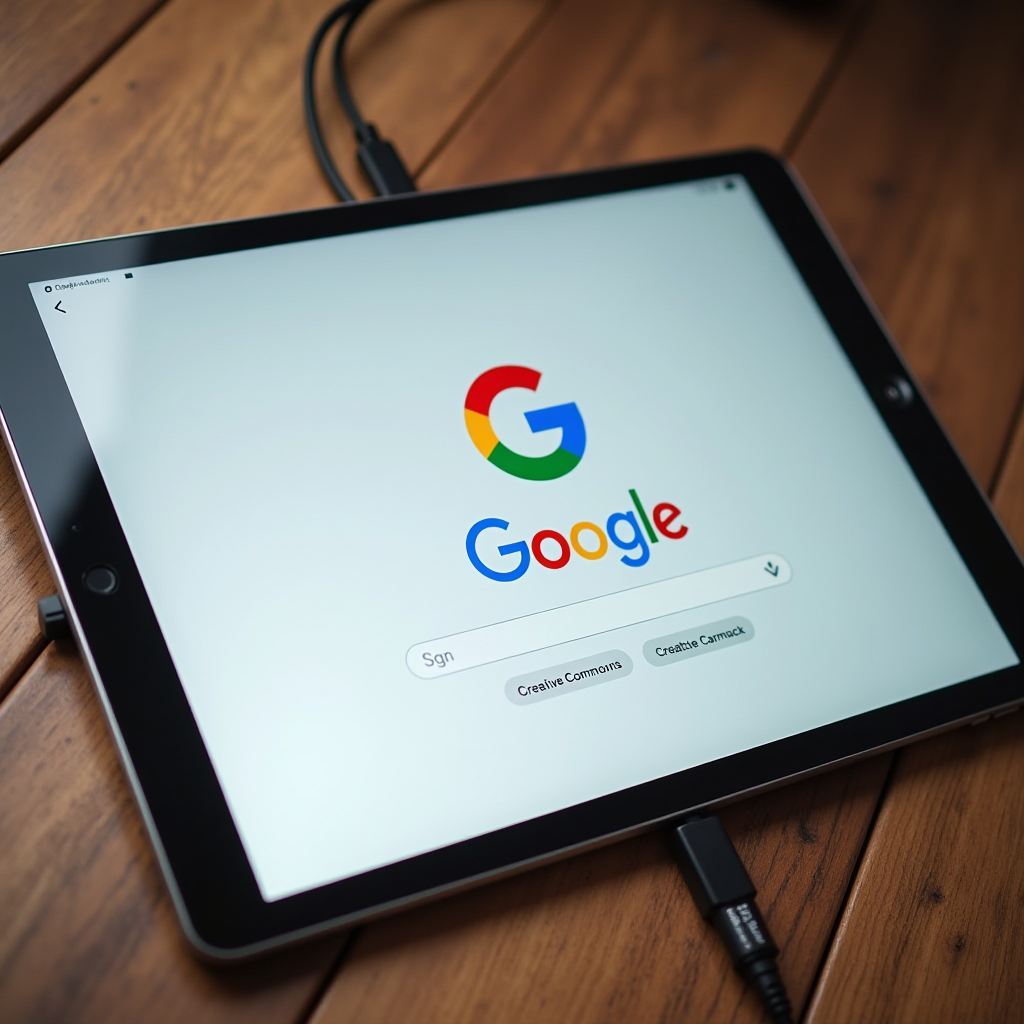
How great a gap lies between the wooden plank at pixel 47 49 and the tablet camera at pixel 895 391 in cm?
61

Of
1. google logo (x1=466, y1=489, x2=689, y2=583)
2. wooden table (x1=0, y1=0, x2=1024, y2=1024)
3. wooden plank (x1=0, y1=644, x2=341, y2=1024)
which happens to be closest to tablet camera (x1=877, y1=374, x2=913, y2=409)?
wooden table (x1=0, y1=0, x2=1024, y2=1024)

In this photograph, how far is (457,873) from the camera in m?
0.44

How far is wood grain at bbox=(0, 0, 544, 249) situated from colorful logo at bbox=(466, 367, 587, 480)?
0.22 meters

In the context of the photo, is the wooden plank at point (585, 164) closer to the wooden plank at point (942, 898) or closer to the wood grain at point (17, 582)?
the wooden plank at point (942, 898)

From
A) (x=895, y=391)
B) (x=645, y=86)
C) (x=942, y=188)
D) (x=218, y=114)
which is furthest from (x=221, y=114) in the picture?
(x=942, y=188)

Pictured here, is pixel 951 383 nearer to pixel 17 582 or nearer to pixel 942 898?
pixel 942 898

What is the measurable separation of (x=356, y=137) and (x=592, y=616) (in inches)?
16.3

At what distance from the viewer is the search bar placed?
474 millimetres

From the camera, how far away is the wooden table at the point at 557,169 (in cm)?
44

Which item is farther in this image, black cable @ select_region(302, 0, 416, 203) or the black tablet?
black cable @ select_region(302, 0, 416, 203)

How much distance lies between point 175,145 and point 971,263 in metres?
0.67

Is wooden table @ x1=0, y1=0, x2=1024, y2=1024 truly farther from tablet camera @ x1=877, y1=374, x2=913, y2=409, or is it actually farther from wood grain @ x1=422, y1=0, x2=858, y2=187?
tablet camera @ x1=877, y1=374, x2=913, y2=409

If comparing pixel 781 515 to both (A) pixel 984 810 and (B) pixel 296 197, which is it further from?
(B) pixel 296 197

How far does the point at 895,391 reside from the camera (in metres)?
0.65
